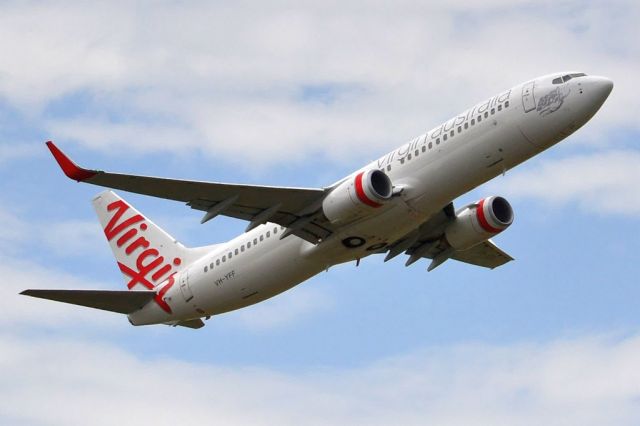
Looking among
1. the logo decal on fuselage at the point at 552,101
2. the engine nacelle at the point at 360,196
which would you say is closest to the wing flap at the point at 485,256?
the engine nacelle at the point at 360,196

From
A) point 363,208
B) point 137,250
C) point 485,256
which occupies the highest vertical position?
point 137,250

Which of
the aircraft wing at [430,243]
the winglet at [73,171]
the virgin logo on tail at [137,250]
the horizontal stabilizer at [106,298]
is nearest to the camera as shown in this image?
the winglet at [73,171]

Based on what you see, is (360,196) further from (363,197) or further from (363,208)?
(363,208)

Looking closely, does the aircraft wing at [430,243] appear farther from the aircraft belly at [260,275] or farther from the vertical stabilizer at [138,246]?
the vertical stabilizer at [138,246]

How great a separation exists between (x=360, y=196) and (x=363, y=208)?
0.54 meters

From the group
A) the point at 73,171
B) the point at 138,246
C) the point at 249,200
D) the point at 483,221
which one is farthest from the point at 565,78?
the point at 138,246

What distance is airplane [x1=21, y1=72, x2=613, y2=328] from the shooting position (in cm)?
4838

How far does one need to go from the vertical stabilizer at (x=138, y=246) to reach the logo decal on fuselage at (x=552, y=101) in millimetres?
18164

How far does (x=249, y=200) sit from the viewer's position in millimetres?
50625

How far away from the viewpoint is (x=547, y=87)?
48656 millimetres

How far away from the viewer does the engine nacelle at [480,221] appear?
54500 millimetres

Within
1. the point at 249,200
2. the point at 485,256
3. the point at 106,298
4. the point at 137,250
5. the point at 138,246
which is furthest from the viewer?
the point at 138,246

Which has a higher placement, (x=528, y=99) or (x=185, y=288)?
(x=528, y=99)

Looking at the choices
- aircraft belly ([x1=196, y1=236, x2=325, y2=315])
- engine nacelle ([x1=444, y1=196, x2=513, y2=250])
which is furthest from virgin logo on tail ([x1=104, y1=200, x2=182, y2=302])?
engine nacelle ([x1=444, y1=196, x2=513, y2=250])
